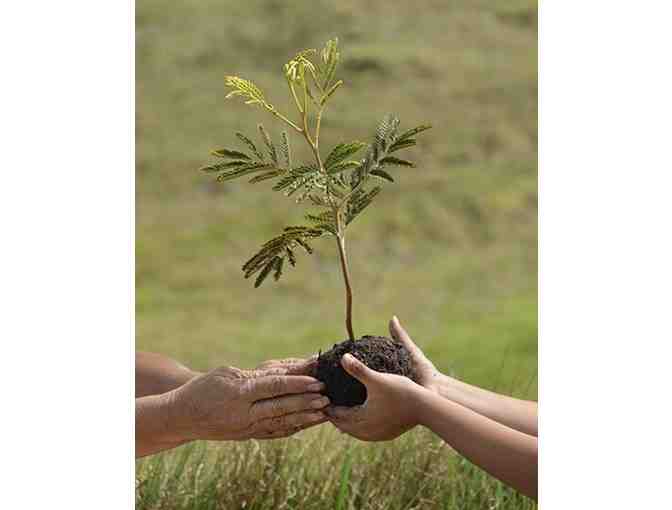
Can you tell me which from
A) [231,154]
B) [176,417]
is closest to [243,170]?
[231,154]

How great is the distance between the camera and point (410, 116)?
6.70 meters

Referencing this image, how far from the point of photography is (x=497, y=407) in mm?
1817

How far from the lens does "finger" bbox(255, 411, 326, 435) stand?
1646 millimetres

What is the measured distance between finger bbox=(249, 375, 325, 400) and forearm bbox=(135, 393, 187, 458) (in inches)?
7.0

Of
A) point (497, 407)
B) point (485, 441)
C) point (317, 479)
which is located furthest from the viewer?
point (317, 479)

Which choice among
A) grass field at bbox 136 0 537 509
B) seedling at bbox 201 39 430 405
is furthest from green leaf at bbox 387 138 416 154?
grass field at bbox 136 0 537 509

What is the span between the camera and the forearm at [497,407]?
180 centimetres

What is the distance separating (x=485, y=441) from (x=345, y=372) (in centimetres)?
26

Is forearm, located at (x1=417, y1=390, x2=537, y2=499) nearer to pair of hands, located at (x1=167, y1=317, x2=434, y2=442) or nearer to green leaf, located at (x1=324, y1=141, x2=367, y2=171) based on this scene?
pair of hands, located at (x1=167, y1=317, x2=434, y2=442)

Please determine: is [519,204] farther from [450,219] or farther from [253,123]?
[253,123]

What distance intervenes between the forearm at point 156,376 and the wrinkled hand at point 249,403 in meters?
0.39

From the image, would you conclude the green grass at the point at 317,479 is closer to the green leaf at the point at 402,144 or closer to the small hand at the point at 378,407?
the small hand at the point at 378,407

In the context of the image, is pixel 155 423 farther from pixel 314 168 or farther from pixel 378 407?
pixel 314 168

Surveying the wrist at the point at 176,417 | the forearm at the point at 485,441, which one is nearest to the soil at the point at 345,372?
the forearm at the point at 485,441
